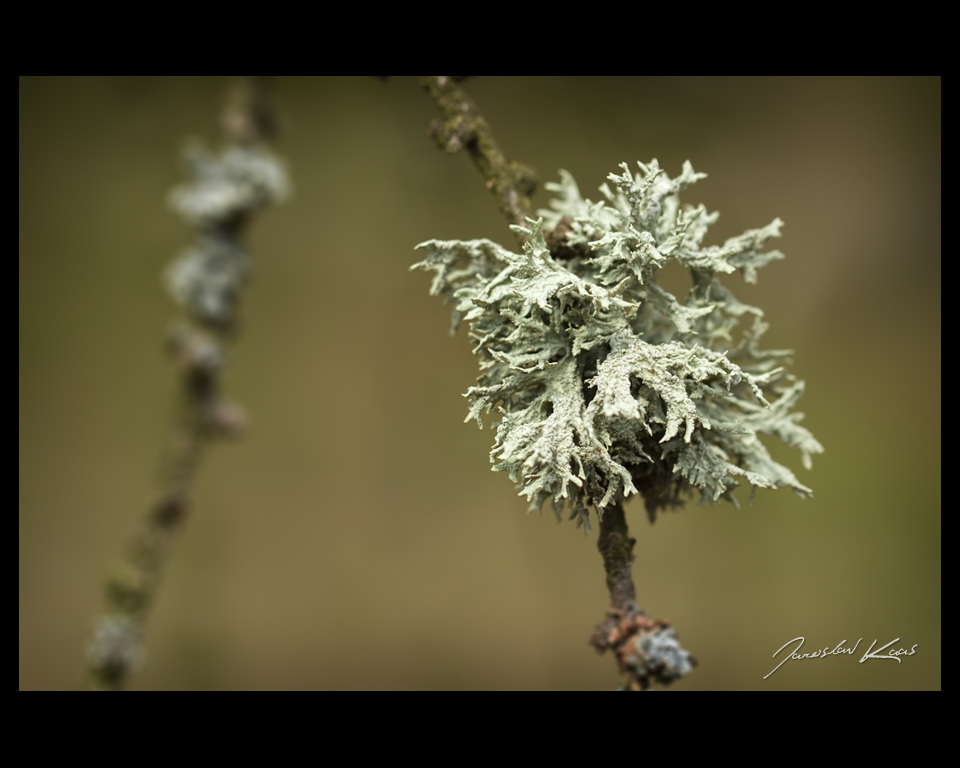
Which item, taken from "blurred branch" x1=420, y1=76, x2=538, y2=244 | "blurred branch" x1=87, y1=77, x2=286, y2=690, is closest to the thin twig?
"blurred branch" x1=420, y1=76, x2=538, y2=244

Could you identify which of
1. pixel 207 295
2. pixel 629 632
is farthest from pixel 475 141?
pixel 629 632

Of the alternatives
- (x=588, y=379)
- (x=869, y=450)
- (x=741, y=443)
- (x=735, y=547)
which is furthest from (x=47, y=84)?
(x=869, y=450)

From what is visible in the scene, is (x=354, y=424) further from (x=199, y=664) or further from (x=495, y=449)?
(x=495, y=449)
